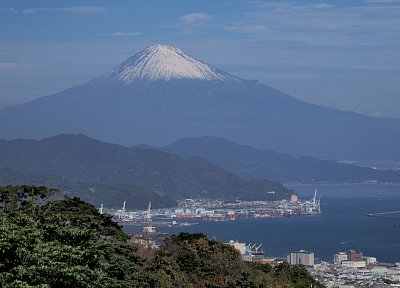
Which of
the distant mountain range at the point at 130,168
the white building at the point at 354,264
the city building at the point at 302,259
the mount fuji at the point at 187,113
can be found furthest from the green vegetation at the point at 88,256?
the mount fuji at the point at 187,113

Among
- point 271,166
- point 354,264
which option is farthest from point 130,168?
point 354,264

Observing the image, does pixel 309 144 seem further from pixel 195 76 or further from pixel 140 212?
pixel 140 212

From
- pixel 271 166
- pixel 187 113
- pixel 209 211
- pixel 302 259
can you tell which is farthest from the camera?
pixel 187 113

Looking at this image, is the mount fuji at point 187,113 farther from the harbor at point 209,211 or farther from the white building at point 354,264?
the white building at point 354,264

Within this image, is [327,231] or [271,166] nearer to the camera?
[327,231]

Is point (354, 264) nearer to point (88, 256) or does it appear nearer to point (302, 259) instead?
point (302, 259)
